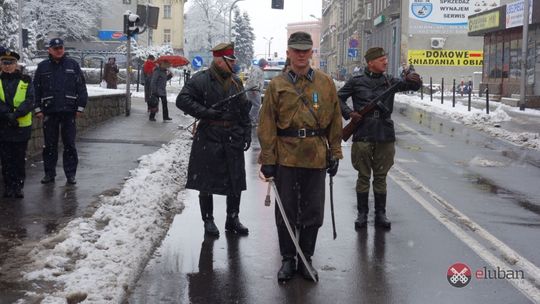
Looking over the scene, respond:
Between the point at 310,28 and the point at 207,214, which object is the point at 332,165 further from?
the point at 310,28

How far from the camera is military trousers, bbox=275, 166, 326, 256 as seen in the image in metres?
5.73

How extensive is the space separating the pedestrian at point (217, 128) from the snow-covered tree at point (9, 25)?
43.7 metres

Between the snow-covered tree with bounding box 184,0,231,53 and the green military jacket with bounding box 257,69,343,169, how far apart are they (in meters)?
92.5

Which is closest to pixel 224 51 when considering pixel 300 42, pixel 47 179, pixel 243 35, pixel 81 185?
pixel 300 42

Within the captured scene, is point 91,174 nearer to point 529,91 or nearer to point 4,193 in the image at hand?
point 4,193

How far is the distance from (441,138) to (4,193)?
11856 mm

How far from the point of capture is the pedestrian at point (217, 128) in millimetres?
7000

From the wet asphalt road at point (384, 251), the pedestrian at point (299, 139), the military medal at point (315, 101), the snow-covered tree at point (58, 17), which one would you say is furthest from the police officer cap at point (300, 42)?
the snow-covered tree at point (58, 17)

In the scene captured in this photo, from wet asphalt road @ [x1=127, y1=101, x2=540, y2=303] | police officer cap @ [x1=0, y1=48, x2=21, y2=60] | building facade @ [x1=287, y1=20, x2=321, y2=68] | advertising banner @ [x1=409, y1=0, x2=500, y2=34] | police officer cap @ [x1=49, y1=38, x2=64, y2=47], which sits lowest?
wet asphalt road @ [x1=127, y1=101, x2=540, y2=303]

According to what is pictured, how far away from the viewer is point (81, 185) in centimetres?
945

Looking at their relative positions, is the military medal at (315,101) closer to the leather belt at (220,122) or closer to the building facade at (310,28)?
the leather belt at (220,122)

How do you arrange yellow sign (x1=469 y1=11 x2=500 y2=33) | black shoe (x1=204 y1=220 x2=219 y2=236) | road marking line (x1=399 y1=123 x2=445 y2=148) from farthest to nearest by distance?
yellow sign (x1=469 y1=11 x2=500 y2=33) → road marking line (x1=399 y1=123 x2=445 y2=148) → black shoe (x1=204 y1=220 x2=219 y2=236)

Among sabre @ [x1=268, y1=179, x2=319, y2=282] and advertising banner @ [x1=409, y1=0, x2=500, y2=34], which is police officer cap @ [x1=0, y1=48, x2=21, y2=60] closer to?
sabre @ [x1=268, y1=179, x2=319, y2=282]

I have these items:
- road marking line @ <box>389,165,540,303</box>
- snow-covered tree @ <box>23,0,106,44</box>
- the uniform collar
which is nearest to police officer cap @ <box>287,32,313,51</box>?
the uniform collar
